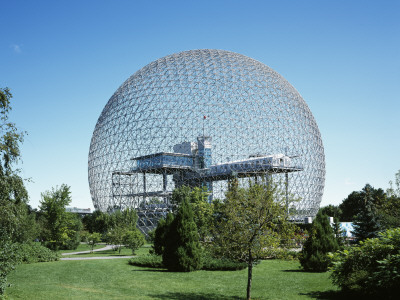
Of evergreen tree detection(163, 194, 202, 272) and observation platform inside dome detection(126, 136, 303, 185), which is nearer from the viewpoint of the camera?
evergreen tree detection(163, 194, 202, 272)

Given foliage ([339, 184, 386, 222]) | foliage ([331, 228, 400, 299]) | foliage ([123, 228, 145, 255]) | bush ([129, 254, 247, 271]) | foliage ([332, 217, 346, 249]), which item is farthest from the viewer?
foliage ([339, 184, 386, 222])

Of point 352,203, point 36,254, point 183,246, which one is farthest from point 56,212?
point 352,203

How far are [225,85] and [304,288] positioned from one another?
3547 centimetres

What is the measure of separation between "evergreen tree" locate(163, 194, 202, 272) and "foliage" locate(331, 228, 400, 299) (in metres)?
7.66

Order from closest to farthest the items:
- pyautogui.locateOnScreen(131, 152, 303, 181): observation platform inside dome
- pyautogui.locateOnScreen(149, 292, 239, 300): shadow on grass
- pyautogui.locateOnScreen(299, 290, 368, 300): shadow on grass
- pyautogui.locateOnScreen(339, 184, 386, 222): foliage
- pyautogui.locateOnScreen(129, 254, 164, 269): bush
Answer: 1. pyautogui.locateOnScreen(299, 290, 368, 300): shadow on grass
2. pyautogui.locateOnScreen(149, 292, 239, 300): shadow on grass
3. pyautogui.locateOnScreen(129, 254, 164, 269): bush
4. pyautogui.locateOnScreen(131, 152, 303, 181): observation platform inside dome
5. pyautogui.locateOnScreen(339, 184, 386, 222): foliage

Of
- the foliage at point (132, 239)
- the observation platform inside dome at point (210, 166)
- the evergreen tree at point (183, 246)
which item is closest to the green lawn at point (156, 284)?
the evergreen tree at point (183, 246)

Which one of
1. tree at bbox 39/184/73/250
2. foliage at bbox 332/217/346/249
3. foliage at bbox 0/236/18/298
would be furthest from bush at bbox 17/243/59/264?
foliage at bbox 332/217/346/249

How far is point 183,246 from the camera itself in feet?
58.3

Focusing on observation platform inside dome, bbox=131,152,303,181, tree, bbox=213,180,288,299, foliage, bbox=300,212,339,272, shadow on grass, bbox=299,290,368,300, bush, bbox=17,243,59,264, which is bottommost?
bush, bbox=17,243,59,264

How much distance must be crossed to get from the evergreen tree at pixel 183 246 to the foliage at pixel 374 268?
7661 mm

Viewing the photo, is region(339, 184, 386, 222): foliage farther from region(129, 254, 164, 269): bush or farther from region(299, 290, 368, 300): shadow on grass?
region(299, 290, 368, 300): shadow on grass

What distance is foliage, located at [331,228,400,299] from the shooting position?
895 cm

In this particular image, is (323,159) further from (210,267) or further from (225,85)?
(210,267)

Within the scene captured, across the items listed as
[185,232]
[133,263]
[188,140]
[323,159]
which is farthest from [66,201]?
[323,159]
